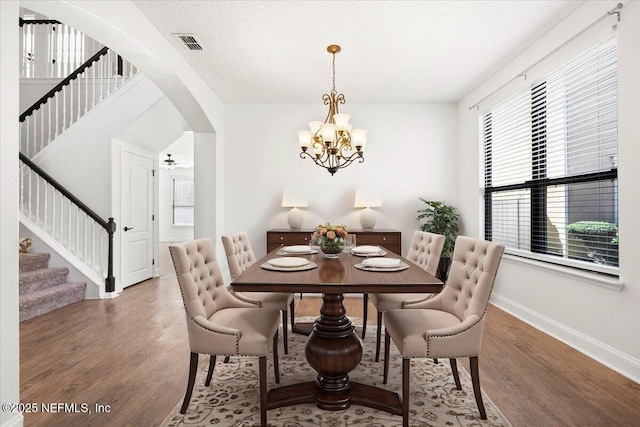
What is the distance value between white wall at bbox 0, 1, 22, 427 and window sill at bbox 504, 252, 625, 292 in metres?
3.73

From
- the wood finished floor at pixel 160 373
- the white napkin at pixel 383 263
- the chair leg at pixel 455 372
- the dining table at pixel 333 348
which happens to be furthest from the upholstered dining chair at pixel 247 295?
the chair leg at pixel 455 372

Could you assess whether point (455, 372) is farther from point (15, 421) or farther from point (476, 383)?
point (15, 421)

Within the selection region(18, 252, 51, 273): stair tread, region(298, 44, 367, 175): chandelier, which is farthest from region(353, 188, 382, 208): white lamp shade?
region(18, 252, 51, 273): stair tread

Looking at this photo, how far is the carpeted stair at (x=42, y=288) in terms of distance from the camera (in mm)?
3811

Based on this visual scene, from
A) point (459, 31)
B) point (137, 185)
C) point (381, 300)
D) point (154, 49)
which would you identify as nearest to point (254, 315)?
point (381, 300)

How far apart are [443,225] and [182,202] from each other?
9071 millimetres

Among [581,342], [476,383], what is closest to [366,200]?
[581,342]

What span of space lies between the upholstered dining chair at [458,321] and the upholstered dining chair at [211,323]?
724 mm

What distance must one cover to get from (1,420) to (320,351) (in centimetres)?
153

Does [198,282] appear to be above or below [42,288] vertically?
above

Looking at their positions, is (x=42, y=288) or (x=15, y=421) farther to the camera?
(x=42, y=288)

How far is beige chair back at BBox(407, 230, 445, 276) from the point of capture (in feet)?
8.91

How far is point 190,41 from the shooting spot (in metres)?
3.49

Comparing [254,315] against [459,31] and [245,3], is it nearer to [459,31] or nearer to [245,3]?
[245,3]
